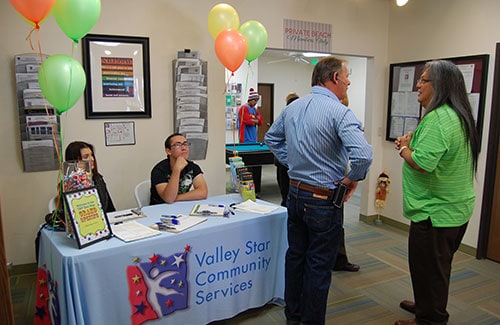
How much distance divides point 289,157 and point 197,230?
670 millimetres

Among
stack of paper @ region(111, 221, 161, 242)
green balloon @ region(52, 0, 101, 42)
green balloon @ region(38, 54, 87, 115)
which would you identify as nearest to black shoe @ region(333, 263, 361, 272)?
stack of paper @ region(111, 221, 161, 242)

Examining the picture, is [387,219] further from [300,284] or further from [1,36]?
[1,36]

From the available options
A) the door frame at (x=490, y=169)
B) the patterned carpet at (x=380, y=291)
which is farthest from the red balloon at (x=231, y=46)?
the door frame at (x=490, y=169)

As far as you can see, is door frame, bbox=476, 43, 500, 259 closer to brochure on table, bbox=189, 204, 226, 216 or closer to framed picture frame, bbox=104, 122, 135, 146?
brochure on table, bbox=189, 204, 226, 216

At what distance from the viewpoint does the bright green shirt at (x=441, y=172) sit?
203cm

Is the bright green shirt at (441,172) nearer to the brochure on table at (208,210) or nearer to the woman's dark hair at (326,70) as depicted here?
the woman's dark hair at (326,70)

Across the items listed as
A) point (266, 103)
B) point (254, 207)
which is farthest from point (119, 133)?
point (266, 103)

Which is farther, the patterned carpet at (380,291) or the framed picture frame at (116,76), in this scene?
the framed picture frame at (116,76)

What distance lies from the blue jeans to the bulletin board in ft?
7.33

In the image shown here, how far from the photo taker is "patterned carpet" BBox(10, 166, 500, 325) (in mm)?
2482

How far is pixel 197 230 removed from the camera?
2100 millimetres

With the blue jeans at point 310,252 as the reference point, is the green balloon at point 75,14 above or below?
above

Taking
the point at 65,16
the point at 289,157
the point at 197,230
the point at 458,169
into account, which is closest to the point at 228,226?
the point at 197,230

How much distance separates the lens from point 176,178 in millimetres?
2568
